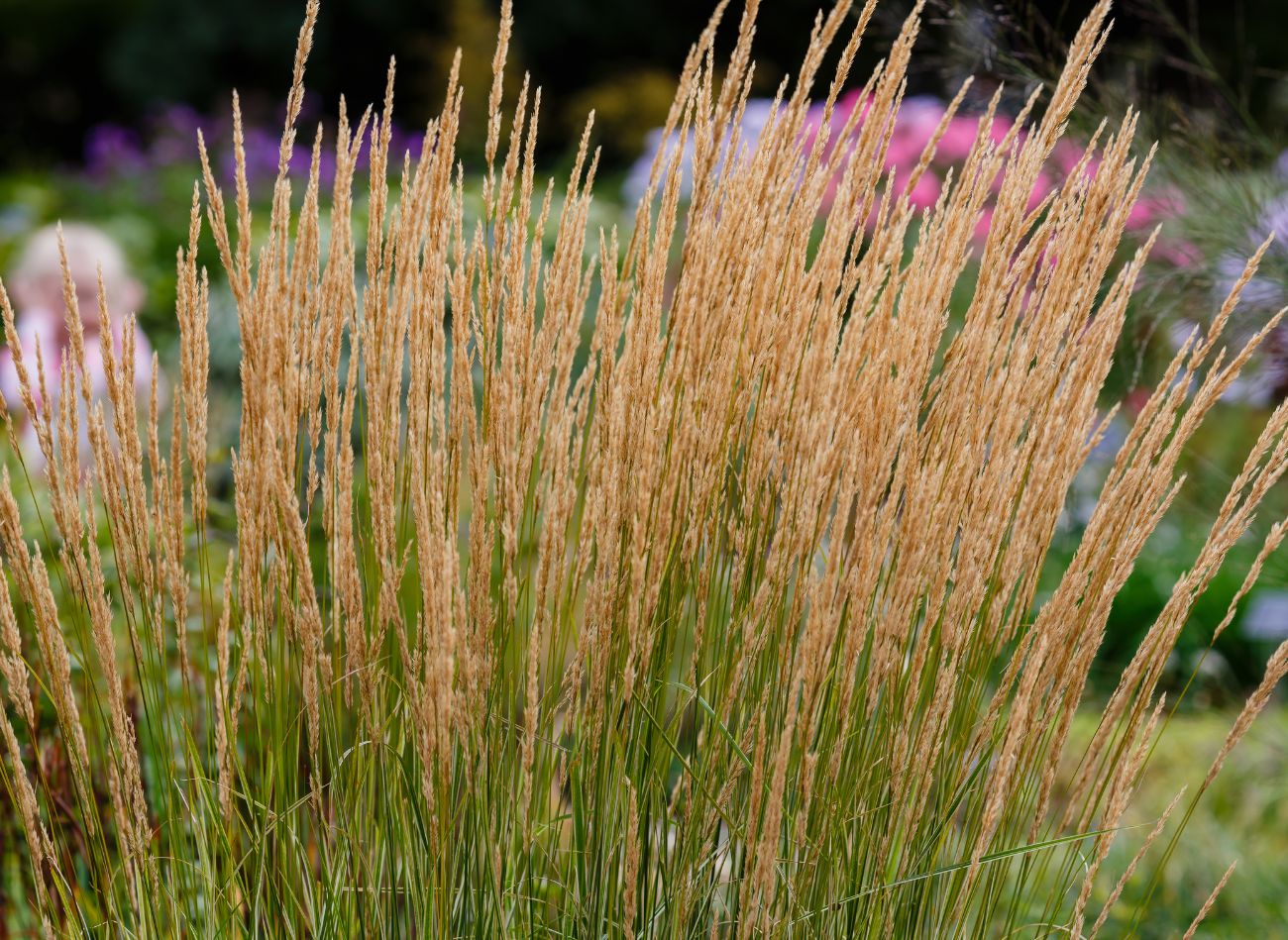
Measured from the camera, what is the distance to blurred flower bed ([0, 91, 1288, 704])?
8.80 feet

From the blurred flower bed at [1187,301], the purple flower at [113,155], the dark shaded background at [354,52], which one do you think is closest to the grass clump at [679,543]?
the blurred flower bed at [1187,301]

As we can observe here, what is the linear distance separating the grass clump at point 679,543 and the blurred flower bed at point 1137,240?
0.13 m

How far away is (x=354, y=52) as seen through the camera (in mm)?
12945

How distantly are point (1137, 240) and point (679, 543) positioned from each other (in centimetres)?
179

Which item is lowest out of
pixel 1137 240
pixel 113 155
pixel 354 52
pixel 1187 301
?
pixel 113 155

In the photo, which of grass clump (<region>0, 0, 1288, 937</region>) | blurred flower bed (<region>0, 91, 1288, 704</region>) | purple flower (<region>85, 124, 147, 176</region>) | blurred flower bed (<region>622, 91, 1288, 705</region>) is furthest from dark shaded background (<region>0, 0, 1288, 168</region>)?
grass clump (<region>0, 0, 1288, 937</region>)

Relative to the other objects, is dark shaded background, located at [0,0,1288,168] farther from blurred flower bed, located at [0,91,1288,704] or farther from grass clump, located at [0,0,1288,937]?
grass clump, located at [0,0,1288,937]

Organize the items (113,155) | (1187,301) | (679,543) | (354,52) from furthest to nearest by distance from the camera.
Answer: (354,52) < (113,155) < (1187,301) < (679,543)

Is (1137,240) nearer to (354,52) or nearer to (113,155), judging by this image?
(113,155)

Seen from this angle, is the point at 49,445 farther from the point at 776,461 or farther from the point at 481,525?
the point at 776,461

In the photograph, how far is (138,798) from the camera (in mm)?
1361

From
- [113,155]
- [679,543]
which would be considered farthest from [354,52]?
[679,543]

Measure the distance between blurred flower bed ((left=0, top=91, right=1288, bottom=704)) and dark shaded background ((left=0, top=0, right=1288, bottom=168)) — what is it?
1.11m

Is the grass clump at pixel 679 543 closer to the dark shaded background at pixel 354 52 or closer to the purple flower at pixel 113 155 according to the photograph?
the dark shaded background at pixel 354 52
